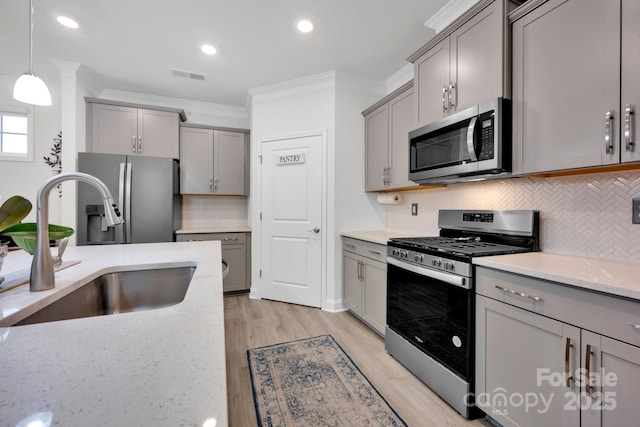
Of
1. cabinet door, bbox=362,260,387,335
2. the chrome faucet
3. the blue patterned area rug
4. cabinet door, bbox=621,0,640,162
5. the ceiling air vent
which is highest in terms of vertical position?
the ceiling air vent

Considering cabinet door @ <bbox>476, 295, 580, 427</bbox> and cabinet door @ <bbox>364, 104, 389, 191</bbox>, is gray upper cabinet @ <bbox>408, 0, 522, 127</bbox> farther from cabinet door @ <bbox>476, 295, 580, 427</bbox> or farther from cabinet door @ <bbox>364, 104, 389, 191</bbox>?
cabinet door @ <bbox>476, 295, 580, 427</bbox>

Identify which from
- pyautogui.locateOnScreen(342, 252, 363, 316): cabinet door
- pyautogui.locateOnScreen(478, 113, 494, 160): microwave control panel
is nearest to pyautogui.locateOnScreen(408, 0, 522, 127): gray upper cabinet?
pyautogui.locateOnScreen(478, 113, 494, 160): microwave control panel

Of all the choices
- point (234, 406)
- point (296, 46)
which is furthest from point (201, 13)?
point (234, 406)

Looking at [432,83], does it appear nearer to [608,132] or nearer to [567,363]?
[608,132]

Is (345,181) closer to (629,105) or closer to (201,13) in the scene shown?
(201,13)

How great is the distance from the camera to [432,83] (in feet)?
7.04

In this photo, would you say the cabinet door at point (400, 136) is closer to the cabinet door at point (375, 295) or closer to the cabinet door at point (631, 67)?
the cabinet door at point (375, 295)

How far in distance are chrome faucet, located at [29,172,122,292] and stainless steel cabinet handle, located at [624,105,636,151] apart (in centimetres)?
199

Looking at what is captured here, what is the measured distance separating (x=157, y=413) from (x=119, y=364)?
0.62 feet

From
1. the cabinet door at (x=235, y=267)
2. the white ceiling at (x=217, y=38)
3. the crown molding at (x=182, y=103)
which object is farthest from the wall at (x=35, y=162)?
the cabinet door at (x=235, y=267)

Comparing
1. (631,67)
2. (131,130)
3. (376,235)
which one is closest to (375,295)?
(376,235)

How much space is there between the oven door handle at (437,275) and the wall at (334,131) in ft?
3.87

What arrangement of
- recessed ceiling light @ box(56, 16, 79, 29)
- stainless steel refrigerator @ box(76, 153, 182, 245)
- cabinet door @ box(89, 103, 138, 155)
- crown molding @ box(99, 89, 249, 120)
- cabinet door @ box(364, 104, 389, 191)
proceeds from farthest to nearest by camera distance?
crown molding @ box(99, 89, 249, 120) < cabinet door @ box(89, 103, 138, 155) < stainless steel refrigerator @ box(76, 153, 182, 245) < cabinet door @ box(364, 104, 389, 191) < recessed ceiling light @ box(56, 16, 79, 29)

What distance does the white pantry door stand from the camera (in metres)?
3.27
